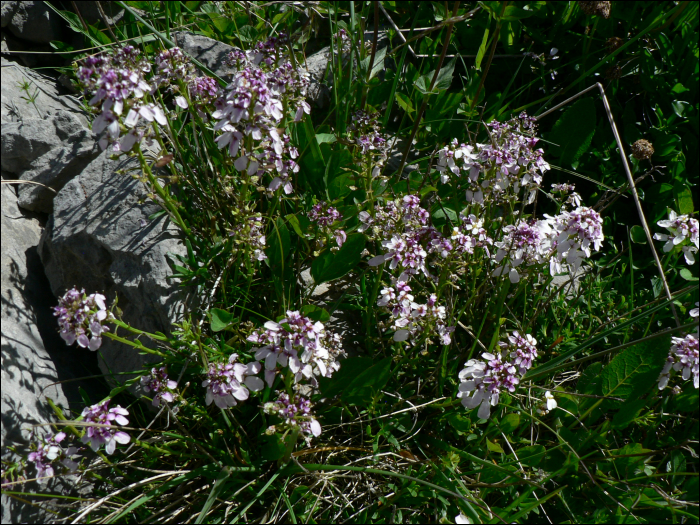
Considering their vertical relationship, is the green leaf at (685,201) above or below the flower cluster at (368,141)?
below

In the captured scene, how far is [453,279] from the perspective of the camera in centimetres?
214

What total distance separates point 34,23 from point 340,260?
95.4 inches

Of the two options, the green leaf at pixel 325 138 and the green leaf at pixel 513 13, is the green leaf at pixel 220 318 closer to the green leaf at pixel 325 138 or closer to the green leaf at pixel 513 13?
the green leaf at pixel 325 138

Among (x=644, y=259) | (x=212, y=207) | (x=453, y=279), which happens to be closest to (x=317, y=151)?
(x=212, y=207)

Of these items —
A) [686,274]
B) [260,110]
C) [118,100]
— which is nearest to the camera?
[118,100]

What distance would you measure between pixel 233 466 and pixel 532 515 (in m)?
1.16

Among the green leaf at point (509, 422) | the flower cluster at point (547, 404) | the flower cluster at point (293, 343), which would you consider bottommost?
the green leaf at point (509, 422)

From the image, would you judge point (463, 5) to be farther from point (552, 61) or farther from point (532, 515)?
point (532, 515)

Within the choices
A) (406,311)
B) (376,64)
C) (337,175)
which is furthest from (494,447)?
(376,64)

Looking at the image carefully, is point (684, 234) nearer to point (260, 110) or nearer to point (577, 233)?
point (577, 233)

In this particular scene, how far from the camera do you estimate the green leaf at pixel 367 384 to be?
2087 millimetres

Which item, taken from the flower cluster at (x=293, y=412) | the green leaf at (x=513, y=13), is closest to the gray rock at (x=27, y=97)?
the flower cluster at (x=293, y=412)

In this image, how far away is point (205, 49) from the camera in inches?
126

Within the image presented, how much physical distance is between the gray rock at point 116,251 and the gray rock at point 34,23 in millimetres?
1203
